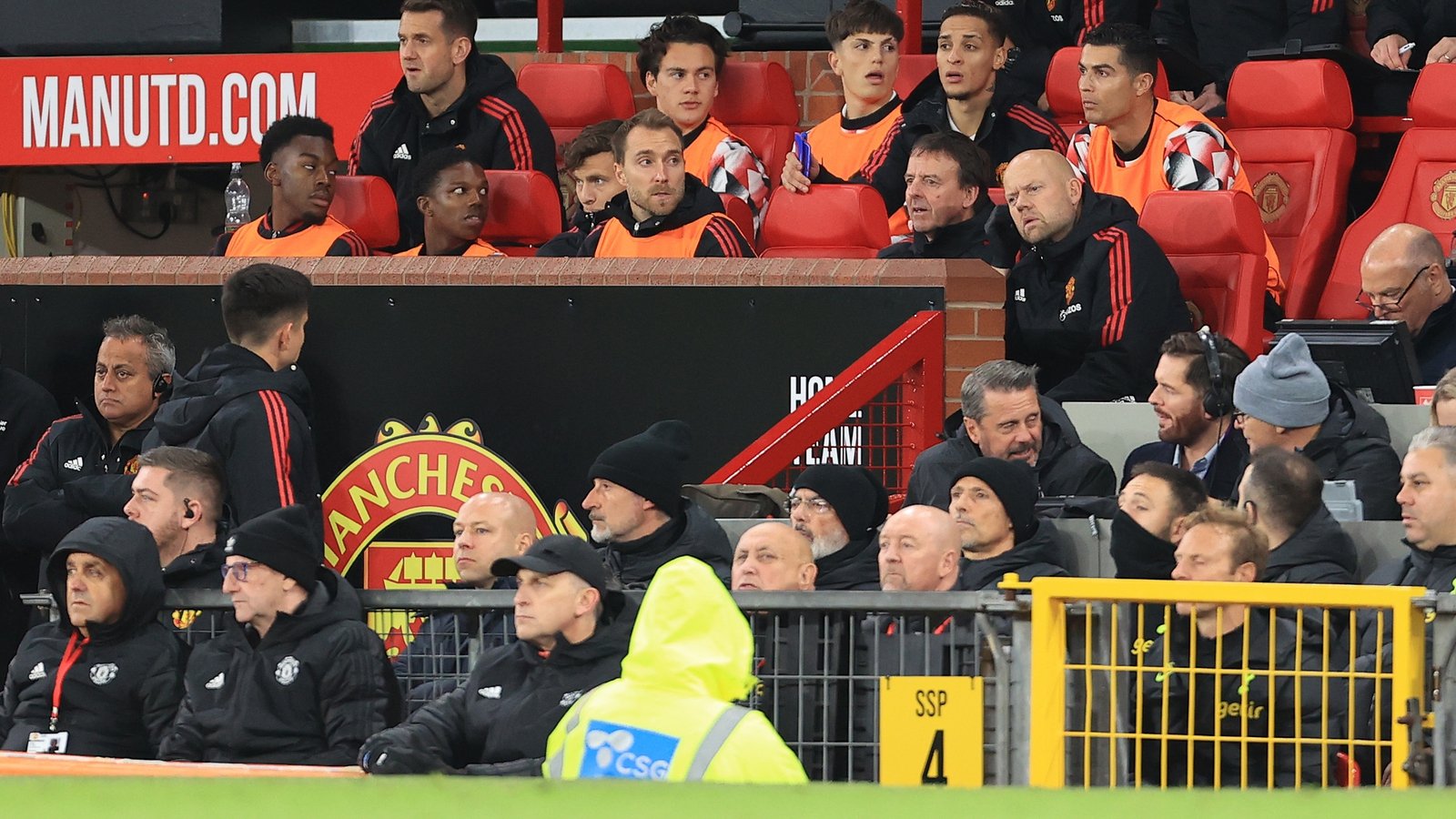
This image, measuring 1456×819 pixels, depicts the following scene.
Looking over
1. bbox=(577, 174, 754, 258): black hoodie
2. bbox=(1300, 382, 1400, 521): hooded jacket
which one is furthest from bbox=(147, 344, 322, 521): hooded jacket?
bbox=(1300, 382, 1400, 521): hooded jacket

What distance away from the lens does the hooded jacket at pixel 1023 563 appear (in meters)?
6.32

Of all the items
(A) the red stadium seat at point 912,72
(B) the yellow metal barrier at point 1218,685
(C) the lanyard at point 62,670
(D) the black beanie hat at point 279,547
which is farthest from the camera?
(A) the red stadium seat at point 912,72

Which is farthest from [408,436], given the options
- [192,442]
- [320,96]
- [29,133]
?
[29,133]

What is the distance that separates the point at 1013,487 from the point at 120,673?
7.70 ft

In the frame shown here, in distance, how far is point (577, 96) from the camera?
37.2 ft

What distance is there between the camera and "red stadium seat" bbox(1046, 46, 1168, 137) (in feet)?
35.1

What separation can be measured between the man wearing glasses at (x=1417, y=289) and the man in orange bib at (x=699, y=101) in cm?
291

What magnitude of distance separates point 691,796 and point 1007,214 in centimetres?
610

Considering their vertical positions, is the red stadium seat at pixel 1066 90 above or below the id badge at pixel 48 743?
above

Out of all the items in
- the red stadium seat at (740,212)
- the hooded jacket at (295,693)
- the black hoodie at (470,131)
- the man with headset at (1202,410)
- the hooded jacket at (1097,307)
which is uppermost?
the black hoodie at (470,131)

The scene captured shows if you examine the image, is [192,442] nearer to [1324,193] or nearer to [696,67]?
[696,67]

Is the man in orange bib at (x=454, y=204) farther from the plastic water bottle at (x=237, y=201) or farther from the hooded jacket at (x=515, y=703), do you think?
the hooded jacket at (x=515, y=703)

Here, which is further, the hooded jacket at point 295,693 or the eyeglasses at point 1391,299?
the eyeglasses at point 1391,299

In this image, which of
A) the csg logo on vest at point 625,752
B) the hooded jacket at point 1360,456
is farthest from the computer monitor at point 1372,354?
the csg logo on vest at point 625,752
